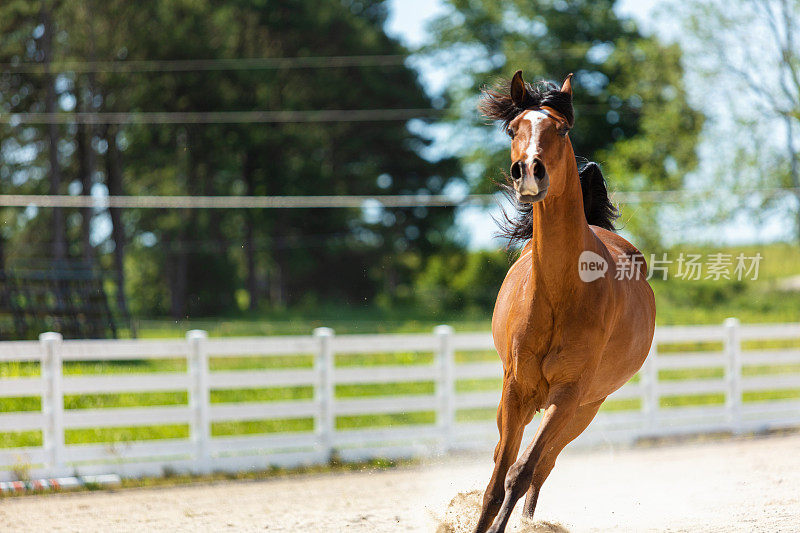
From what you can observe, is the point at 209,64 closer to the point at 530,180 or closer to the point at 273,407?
the point at 273,407

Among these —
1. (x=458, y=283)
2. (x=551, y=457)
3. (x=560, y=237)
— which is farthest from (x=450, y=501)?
(x=458, y=283)

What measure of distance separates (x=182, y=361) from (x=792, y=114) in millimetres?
14005

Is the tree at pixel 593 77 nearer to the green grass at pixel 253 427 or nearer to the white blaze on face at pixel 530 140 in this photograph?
the green grass at pixel 253 427

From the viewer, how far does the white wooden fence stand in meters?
7.56

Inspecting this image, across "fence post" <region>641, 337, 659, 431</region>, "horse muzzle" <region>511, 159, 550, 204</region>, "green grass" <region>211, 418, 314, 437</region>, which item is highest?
"horse muzzle" <region>511, 159, 550, 204</region>

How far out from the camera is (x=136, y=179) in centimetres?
3425

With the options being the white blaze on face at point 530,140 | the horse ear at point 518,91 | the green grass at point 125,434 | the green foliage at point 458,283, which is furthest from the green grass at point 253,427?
the green foliage at point 458,283

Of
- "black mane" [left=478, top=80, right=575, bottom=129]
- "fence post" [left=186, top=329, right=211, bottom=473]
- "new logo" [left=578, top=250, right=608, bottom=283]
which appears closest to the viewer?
"black mane" [left=478, top=80, right=575, bottom=129]

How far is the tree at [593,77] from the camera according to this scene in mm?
21359

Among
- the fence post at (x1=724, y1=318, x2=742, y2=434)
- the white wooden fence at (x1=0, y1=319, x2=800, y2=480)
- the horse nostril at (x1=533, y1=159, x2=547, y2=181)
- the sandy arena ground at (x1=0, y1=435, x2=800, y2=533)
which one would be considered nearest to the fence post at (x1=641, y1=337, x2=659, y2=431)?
the white wooden fence at (x1=0, y1=319, x2=800, y2=480)

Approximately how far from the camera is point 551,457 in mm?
4633

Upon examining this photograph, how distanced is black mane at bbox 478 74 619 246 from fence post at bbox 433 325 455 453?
12.6 ft

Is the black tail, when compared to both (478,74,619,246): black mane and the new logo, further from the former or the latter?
the new logo

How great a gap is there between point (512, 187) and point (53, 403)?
5.14 meters
